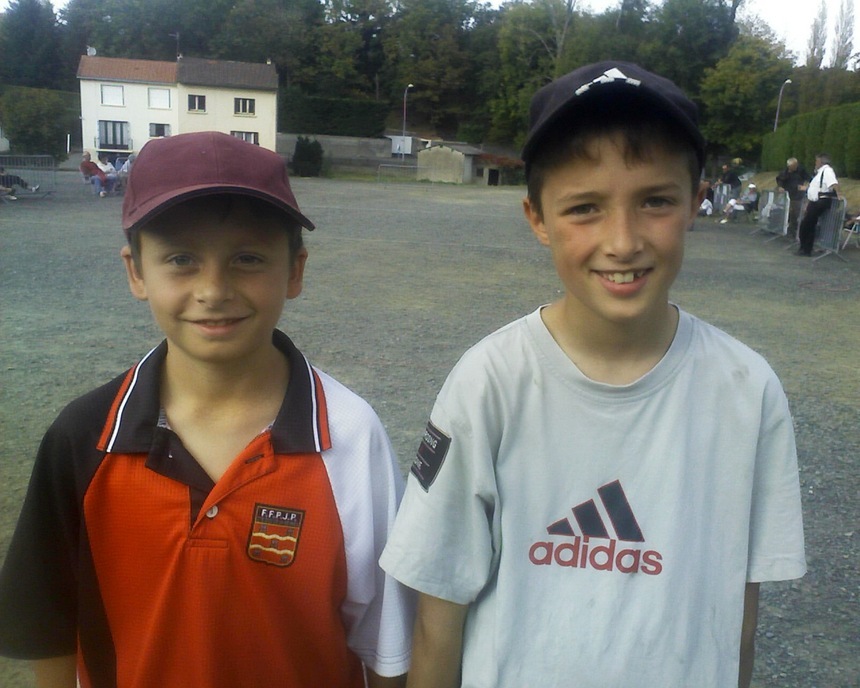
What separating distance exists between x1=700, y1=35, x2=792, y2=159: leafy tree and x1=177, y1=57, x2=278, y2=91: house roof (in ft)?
98.8

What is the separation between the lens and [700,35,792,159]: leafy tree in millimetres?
54312

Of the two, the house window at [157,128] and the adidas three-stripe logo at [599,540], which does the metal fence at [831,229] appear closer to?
the adidas three-stripe logo at [599,540]

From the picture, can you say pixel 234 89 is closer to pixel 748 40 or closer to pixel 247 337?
pixel 748 40

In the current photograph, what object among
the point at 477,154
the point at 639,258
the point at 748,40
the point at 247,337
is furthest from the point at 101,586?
the point at 748,40

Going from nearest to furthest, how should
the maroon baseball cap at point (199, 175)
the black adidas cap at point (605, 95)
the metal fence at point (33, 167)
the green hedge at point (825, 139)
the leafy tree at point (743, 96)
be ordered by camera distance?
the black adidas cap at point (605, 95) → the maroon baseball cap at point (199, 175) → the green hedge at point (825, 139) → the metal fence at point (33, 167) → the leafy tree at point (743, 96)

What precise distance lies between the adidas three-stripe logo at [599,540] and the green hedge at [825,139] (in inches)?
1099

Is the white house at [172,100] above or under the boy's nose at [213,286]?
above

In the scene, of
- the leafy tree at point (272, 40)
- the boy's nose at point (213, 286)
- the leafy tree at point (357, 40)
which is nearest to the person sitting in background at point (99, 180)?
the boy's nose at point (213, 286)

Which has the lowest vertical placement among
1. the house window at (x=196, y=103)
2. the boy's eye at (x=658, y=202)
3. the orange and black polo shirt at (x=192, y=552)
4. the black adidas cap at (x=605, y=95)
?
the orange and black polo shirt at (x=192, y=552)

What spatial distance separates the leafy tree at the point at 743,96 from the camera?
178 ft

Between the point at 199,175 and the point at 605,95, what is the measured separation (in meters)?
0.75

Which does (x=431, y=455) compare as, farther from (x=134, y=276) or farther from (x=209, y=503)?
(x=134, y=276)

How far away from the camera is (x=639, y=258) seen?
1479 millimetres

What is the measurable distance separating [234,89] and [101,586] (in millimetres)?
62814
